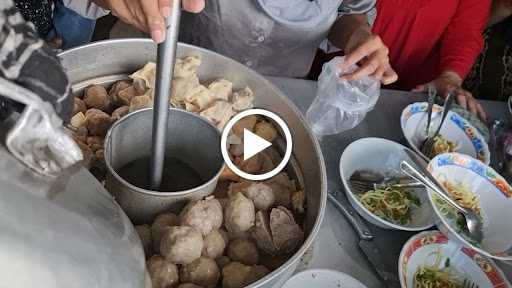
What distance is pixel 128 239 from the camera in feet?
1.51

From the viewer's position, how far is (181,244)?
667 millimetres

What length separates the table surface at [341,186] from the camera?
0.88 m

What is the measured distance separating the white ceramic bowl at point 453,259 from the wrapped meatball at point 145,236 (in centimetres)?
41

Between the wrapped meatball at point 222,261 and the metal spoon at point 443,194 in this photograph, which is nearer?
the wrapped meatball at point 222,261

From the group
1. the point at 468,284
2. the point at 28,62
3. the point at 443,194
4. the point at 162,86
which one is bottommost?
the point at 468,284

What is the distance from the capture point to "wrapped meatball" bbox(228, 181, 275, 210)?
2.59 feet

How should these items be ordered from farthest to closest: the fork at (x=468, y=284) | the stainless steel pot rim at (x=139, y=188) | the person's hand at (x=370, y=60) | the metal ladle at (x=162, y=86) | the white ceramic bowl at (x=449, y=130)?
the white ceramic bowl at (x=449, y=130), the person's hand at (x=370, y=60), the fork at (x=468, y=284), the stainless steel pot rim at (x=139, y=188), the metal ladle at (x=162, y=86)

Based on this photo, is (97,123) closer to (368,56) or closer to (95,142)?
(95,142)

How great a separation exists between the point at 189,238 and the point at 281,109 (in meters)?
0.32

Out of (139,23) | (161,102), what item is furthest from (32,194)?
(139,23)

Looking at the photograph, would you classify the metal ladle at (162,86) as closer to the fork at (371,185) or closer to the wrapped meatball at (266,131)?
the wrapped meatball at (266,131)

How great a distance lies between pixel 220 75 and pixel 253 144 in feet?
0.49

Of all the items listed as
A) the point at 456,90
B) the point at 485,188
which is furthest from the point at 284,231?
the point at 456,90

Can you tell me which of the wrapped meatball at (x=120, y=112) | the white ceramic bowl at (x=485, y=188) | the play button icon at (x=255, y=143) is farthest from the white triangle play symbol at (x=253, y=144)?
the white ceramic bowl at (x=485, y=188)
